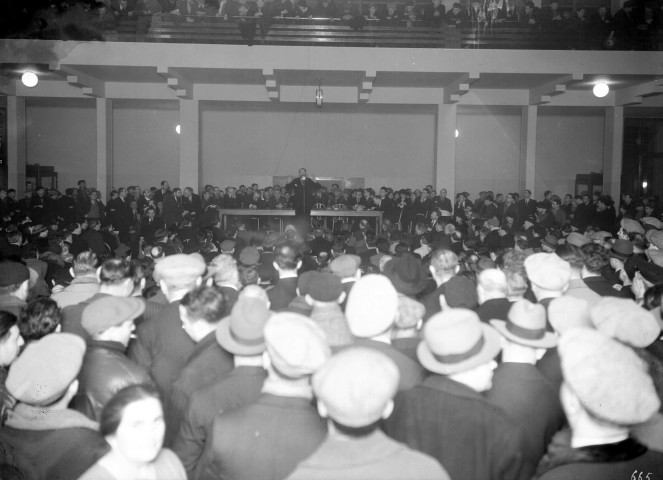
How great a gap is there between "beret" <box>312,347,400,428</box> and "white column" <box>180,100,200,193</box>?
15.2 m

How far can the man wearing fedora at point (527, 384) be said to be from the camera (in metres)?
2.83

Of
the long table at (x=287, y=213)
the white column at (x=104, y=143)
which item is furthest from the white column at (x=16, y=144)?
the long table at (x=287, y=213)

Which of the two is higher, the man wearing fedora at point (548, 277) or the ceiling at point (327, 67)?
the ceiling at point (327, 67)

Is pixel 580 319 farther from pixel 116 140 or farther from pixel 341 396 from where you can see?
pixel 116 140

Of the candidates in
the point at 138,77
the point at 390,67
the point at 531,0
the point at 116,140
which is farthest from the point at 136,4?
the point at 531,0

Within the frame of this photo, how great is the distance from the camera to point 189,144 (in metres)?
16.7

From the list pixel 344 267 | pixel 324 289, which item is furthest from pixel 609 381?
pixel 344 267

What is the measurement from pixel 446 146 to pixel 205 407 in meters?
15.1

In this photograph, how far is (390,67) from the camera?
46.2 ft

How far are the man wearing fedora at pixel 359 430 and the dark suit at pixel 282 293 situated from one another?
8.41 ft

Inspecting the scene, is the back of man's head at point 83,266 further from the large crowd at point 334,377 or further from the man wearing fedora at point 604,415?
the man wearing fedora at point 604,415

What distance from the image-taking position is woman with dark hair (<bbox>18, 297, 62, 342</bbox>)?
3.23 metres

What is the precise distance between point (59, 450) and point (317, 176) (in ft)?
59.5

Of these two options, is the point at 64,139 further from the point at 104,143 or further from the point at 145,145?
the point at 104,143
